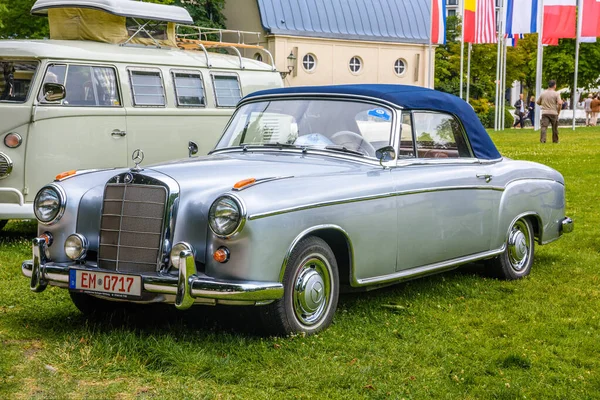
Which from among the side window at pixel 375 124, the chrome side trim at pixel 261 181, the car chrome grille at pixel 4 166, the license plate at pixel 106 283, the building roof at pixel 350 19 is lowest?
the license plate at pixel 106 283

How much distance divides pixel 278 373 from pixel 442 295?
8.19 feet

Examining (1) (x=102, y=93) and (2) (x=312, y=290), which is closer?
(2) (x=312, y=290)

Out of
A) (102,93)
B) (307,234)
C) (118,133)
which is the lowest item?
(307,234)

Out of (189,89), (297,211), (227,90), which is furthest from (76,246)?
(227,90)

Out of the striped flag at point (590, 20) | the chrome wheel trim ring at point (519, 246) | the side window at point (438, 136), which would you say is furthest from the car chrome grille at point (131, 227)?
the striped flag at point (590, 20)

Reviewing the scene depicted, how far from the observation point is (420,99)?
7.15 meters

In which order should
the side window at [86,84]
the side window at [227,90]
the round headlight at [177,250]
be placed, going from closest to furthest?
1. the round headlight at [177,250]
2. the side window at [86,84]
3. the side window at [227,90]

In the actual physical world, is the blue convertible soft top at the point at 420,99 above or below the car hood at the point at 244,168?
above

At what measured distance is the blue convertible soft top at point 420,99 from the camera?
22.7 ft

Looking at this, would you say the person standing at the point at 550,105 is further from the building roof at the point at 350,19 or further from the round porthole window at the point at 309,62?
the round porthole window at the point at 309,62

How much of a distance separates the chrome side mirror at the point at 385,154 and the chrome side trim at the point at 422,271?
815mm

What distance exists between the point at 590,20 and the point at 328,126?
28315 millimetres

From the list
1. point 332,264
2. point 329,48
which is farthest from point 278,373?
point 329,48

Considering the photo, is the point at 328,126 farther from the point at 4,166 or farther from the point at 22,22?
the point at 22,22
